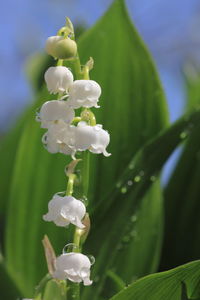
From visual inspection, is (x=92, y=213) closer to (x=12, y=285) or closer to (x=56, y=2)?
(x=12, y=285)

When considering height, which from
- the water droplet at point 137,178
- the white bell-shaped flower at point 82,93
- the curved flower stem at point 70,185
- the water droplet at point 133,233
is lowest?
the water droplet at point 133,233

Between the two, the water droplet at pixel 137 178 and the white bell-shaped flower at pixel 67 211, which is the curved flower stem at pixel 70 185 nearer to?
the white bell-shaped flower at pixel 67 211

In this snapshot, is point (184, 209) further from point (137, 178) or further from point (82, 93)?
point (82, 93)

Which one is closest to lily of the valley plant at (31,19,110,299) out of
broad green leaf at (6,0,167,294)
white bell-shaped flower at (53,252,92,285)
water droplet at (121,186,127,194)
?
white bell-shaped flower at (53,252,92,285)

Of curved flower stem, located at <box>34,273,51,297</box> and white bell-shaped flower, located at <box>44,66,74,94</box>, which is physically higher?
white bell-shaped flower, located at <box>44,66,74,94</box>

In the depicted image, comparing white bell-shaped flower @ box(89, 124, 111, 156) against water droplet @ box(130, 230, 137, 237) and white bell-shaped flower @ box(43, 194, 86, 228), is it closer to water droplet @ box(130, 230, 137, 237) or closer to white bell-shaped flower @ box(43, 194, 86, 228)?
white bell-shaped flower @ box(43, 194, 86, 228)

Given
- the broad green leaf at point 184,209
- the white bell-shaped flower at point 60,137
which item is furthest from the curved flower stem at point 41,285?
the broad green leaf at point 184,209

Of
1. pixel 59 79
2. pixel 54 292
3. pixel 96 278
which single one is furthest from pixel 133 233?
pixel 59 79
